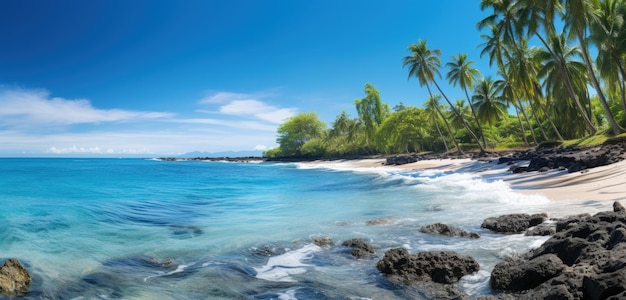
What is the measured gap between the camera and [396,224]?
1026 cm

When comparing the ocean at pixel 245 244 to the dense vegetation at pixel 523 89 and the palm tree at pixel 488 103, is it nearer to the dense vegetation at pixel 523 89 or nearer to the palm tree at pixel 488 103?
the dense vegetation at pixel 523 89

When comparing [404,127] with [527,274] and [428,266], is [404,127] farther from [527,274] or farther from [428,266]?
[527,274]

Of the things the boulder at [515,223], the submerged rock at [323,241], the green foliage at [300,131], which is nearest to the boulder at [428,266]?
the submerged rock at [323,241]

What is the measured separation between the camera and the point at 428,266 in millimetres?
5820

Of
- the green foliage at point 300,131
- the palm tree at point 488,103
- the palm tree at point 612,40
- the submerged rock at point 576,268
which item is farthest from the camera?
the green foliage at point 300,131

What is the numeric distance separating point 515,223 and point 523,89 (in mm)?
31619

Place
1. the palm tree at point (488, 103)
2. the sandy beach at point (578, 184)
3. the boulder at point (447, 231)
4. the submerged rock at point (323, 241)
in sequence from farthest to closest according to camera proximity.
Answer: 1. the palm tree at point (488, 103)
2. the sandy beach at point (578, 184)
3. the submerged rock at point (323, 241)
4. the boulder at point (447, 231)

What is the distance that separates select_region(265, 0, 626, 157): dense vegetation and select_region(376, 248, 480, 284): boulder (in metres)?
22.2

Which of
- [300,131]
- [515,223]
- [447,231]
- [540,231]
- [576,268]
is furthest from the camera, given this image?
[300,131]

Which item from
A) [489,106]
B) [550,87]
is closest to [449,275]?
[550,87]

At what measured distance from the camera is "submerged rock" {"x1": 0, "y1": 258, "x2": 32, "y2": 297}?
18.4 ft

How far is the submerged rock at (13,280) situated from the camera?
220 inches

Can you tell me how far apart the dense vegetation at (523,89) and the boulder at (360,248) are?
21.8 meters

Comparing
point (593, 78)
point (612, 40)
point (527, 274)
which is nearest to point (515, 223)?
point (527, 274)
